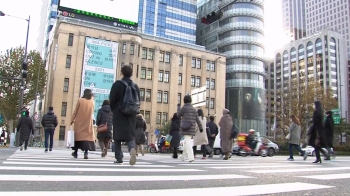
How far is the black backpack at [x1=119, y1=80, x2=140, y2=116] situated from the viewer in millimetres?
5793

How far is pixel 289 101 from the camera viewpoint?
3941cm

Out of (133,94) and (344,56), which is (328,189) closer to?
(133,94)

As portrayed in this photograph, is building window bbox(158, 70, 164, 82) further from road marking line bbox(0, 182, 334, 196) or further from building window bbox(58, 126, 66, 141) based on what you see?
road marking line bbox(0, 182, 334, 196)

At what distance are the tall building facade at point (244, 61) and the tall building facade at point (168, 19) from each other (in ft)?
36.1

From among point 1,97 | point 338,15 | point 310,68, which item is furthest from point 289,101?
point 338,15

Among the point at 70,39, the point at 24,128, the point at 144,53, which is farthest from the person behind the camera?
the point at 144,53

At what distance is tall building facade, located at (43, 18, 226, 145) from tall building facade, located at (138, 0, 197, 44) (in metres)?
24.9

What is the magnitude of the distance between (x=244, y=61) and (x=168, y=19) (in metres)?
24.9

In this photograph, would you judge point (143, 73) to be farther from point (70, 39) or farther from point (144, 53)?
point (70, 39)

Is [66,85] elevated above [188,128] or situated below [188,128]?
above

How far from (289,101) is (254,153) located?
72.1 ft

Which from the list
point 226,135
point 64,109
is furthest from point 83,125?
point 64,109

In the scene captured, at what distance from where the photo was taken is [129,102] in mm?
Answer: 5832

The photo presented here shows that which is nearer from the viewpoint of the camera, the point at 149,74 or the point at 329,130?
the point at 329,130
